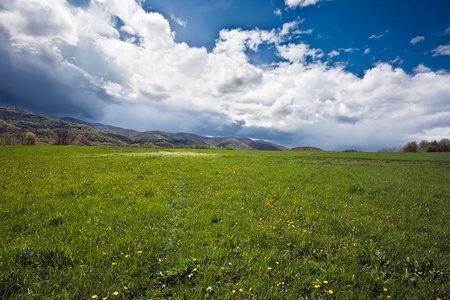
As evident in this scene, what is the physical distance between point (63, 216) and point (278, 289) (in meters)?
7.24

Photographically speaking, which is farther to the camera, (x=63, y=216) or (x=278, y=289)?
(x=63, y=216)

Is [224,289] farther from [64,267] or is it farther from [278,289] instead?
[64,267]

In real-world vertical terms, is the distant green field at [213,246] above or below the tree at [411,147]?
below

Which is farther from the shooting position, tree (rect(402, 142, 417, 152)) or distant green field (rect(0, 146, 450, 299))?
tree (rect(402, 142, 417, 152))

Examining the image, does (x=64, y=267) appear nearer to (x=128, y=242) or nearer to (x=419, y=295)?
(x=128, y=242)

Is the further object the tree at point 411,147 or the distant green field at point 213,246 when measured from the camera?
the tree at point 411,147

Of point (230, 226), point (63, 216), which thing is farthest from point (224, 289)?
point (63, 216)

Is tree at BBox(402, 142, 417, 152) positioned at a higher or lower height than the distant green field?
higher

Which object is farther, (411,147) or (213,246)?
(411,147)

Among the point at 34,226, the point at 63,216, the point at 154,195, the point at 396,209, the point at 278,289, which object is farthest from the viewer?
the point at 154,195

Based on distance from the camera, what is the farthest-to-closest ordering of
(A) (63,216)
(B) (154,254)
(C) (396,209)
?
(C) (396,209), (A) (63,216), (B) (154,254)

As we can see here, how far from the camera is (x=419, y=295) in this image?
383 centimetres

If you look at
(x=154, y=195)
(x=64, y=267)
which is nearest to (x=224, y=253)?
(x=64, y=267)

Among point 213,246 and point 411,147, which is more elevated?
point 411,147
